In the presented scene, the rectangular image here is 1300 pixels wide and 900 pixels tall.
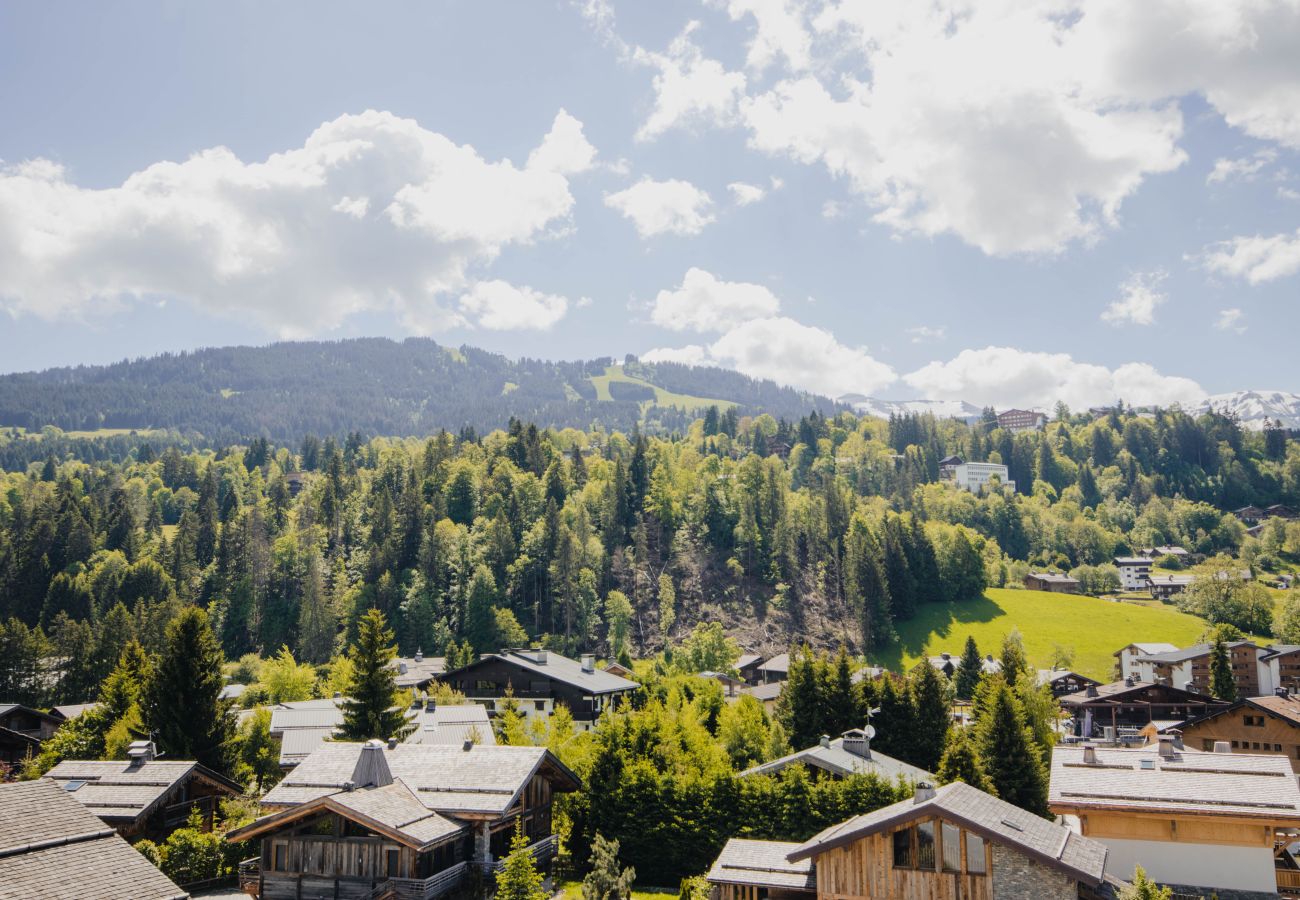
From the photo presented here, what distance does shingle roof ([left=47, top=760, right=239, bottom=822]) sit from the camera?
126ft

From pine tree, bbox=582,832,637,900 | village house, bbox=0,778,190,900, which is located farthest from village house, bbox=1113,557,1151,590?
village house, bbox=0,778,190,900

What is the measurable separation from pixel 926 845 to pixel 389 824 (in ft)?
58.6

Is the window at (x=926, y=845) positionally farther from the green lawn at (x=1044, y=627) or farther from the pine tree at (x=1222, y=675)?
the green lawn at (x=1044, y=627)

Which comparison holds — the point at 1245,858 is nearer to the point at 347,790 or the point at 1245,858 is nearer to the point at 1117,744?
the point at 347,790

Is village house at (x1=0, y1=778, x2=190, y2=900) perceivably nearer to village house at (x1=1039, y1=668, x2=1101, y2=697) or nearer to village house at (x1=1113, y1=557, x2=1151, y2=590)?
village house at (x1=1039, y1=668, x2=1101, y2=697)

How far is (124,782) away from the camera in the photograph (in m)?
40.6

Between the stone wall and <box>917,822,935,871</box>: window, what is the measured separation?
183 centimetres

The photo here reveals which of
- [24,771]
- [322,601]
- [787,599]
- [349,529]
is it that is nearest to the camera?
[24,771]

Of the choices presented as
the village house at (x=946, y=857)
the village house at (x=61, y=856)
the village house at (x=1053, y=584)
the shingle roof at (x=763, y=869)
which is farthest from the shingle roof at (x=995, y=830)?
the village house at (x=1053, y=584)

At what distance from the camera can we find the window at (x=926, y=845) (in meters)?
29.2

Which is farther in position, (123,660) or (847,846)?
(123,660)

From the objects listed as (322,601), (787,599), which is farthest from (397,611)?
(787,599)

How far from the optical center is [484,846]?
115ft

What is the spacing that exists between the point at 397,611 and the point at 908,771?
88.2 meters
